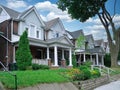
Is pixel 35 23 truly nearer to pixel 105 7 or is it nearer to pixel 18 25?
pixel 18 25

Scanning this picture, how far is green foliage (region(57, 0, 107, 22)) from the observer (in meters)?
33.5

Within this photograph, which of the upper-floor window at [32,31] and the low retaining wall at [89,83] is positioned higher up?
the upper-floor window at [32,31]

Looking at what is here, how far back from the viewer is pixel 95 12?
113 ft

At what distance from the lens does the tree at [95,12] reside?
33.5m

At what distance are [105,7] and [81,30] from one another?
12.2 m

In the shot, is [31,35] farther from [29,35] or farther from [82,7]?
[82,7]

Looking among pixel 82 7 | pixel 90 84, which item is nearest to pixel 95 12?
pixel 82 7

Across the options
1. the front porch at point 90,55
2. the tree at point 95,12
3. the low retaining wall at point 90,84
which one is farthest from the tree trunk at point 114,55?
the low retaining wall at point 90,84

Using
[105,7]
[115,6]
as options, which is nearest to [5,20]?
[105,7]

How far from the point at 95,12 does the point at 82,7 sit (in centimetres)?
251

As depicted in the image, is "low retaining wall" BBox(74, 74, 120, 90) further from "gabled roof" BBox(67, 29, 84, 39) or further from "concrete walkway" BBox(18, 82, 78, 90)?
"gabled roof" BBox(67, 29, 84, 39)

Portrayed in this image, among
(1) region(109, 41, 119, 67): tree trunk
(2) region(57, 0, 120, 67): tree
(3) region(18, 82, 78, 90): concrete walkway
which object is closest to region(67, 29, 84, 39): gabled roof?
(2) region(57, 0, 120, 67): tree

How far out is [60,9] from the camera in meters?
35.0

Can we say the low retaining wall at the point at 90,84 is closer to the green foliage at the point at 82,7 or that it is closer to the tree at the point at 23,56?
the tree at the point at 23,56
